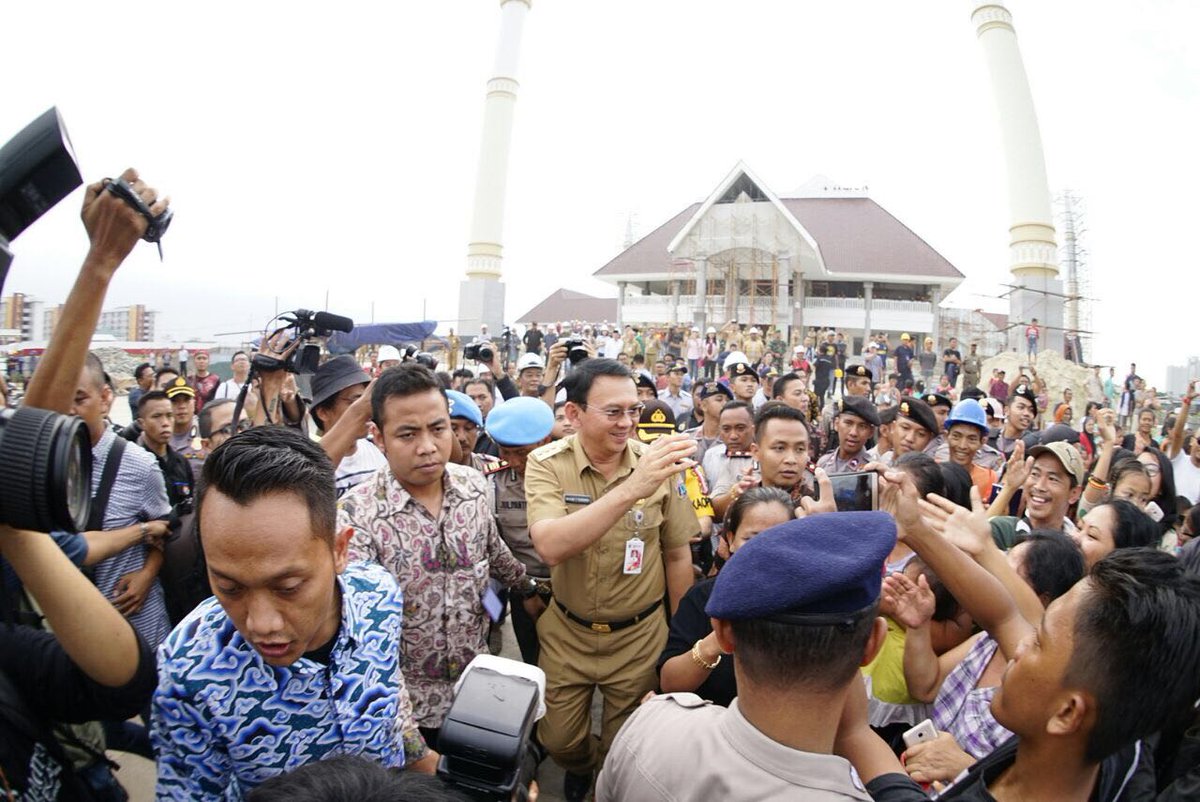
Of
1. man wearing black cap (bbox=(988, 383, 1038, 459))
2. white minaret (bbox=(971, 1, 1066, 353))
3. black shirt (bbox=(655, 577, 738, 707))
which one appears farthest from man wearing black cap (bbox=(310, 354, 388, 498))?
white minaret (bbox=(971, 1, 1066, 353))

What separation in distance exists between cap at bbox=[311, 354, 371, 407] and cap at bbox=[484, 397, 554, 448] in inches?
27.0

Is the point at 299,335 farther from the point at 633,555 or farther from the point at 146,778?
the point at 146,778

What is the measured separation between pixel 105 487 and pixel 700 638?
2.44m

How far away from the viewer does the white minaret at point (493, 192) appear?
85.1ft

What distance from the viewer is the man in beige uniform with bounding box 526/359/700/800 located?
9.20ft

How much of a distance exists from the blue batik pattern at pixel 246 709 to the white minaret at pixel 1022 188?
2221cm

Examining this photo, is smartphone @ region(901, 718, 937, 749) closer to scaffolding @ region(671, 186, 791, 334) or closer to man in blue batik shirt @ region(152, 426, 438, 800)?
man in blue batik shirt @ region(152, 426, 438, 800)

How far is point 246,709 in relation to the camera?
136cm

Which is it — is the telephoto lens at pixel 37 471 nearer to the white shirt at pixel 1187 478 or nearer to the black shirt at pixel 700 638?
the black shirt at pixel 700 638

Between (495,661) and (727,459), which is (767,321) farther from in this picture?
(495,661)

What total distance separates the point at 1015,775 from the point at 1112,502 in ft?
5.76

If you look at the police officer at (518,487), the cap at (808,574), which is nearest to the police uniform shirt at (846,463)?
the police officer at (518,487)

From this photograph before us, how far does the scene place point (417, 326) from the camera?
56.4ft

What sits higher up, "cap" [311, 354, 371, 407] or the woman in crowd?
"cap" [311, 354, 371, 407]
